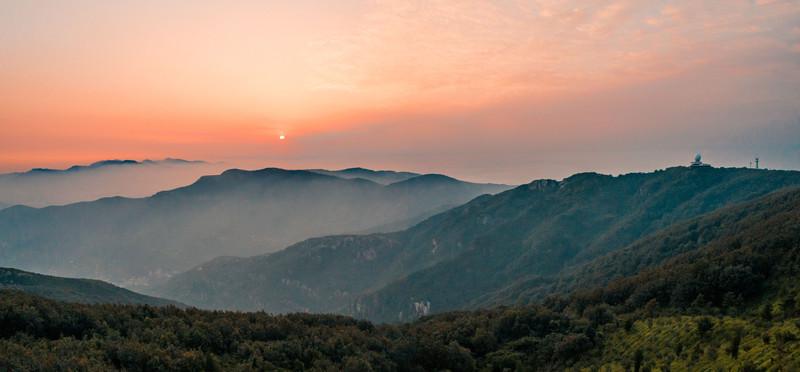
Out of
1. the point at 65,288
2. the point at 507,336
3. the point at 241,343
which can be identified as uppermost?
the point at 241,343

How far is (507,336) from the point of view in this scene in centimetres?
5828

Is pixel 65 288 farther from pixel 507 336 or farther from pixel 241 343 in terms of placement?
pixel 507 336

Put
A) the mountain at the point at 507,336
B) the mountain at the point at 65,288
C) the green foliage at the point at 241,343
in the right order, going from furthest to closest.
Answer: the mountain at the point at 65,288
the green foliage at the point at 241,343
the mountain at the point at 507,336

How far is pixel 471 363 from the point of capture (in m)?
47.1

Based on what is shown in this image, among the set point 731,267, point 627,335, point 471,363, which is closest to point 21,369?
point 471,363

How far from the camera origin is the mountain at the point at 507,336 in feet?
109

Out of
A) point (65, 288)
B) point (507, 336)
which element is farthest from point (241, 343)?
point (65, 288)

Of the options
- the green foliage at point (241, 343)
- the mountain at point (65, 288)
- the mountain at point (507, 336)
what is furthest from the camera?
the mountain at point (65, 288)

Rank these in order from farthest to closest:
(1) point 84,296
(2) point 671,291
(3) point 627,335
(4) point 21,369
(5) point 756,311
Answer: (1) point 84,296, (2) point 671,291, (3) point 627,335, (5) point 756,311, (4) point 21,369

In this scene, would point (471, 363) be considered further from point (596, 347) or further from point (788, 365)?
point (788, 365)

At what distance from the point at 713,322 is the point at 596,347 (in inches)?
455

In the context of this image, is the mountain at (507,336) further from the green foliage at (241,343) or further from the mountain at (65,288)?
the mountain at (65,288)

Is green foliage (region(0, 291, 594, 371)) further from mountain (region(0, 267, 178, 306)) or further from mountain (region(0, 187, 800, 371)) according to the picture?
mountain (region(0, 267, 178, 306))

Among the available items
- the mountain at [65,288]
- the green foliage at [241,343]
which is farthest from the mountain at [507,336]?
the mountain at [65,288]
